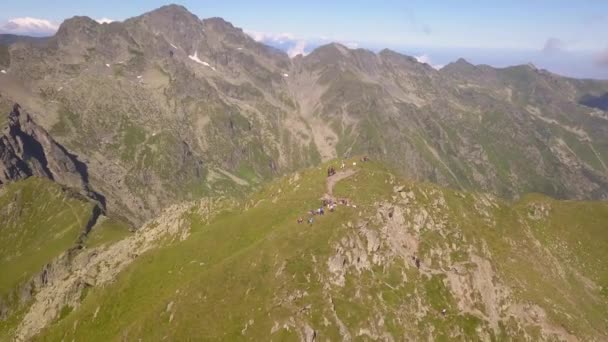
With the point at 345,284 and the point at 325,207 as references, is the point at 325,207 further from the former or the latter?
the point at 345,284

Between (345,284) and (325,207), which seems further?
(325,207)

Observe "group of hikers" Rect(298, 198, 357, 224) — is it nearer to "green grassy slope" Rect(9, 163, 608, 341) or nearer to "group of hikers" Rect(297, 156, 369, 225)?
"group of hikers" Rect(297, 156, 369, 225)

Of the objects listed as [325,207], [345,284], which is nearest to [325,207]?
[325,207]

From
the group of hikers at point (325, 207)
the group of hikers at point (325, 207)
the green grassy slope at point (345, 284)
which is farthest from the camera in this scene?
the group of hikers at point (325, 207)

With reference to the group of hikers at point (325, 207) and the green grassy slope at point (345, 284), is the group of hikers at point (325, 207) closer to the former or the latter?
the group of hikers at point (325, 207)

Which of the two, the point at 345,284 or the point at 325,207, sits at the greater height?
the point at 325,207

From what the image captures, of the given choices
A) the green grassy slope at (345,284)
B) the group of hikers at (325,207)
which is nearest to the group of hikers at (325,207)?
the group of hikers at (325,207)

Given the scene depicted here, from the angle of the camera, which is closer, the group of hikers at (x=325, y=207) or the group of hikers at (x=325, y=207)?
the group of hikers at (x=325, y=207)

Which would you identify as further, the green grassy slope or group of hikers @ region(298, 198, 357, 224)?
group of hikers @ region(298, 198, 357, 224)

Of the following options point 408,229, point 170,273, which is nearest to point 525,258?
point 408,229

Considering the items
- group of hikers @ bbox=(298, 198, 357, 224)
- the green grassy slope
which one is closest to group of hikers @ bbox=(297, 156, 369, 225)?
group of hikers @ bbox=(298, 198, 357, 224)
